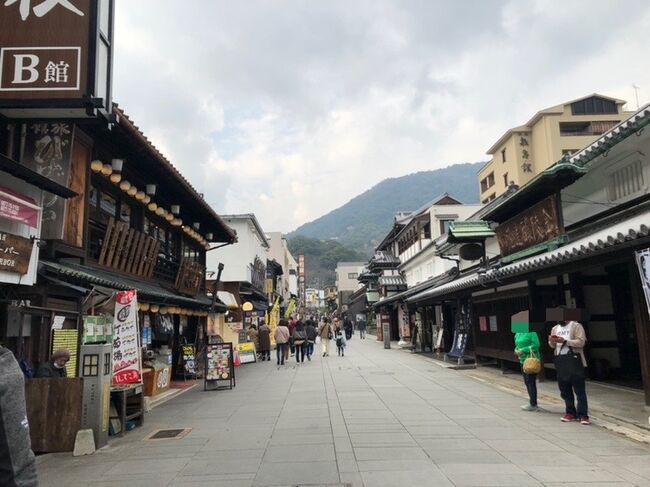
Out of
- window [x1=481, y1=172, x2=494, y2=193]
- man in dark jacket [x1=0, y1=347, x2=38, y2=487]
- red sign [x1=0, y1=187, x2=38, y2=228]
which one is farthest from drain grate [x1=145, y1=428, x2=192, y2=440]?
window [x1=481, y1=172, x2=494, y2=193]

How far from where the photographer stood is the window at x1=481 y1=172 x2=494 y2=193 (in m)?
57.7

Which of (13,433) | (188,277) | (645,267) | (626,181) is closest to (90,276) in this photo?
(13,433)

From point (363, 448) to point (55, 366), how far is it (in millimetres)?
4997

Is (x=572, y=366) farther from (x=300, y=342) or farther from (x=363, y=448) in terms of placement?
(x=300, y=342)

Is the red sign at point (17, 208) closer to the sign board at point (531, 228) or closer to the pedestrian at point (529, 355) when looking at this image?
the pedestrian at point (529, 355)

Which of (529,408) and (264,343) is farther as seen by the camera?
(264,343)

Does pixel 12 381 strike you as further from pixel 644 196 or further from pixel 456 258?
pixel 456 258

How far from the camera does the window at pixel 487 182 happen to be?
57.7 m

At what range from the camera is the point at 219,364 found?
47.6 ft

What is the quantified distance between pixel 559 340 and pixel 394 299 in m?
24.8

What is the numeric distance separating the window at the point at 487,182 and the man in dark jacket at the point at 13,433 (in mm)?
59138

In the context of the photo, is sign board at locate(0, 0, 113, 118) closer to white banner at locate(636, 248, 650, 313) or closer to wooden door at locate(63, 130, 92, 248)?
wooden door at locate(63, 130, 92, 248)

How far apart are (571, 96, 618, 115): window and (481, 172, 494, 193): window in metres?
10.9

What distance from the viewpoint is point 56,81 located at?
250 inches
